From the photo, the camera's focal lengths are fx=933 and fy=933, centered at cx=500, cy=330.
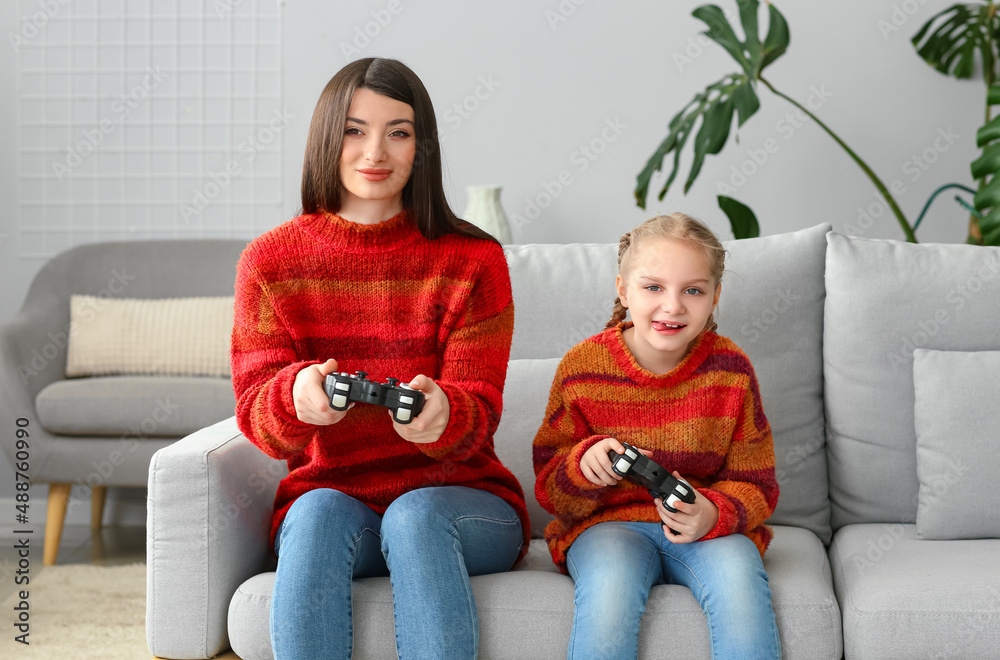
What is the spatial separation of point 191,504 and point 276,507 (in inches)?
5.9

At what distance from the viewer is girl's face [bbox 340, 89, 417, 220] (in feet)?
4.09

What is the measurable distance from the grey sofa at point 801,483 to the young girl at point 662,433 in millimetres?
66

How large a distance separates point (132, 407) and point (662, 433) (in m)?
1.64

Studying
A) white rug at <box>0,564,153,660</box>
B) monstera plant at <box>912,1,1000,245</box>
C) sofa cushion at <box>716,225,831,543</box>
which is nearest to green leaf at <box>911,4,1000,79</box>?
monstera plant at <box>912,1,1000,245</box>

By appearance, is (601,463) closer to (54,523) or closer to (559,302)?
(559,302)

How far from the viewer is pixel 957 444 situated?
1440 mm

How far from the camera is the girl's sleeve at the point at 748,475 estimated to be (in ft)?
4.05

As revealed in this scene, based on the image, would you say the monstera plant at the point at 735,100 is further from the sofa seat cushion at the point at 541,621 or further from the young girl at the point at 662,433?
the sofa seat cushion at the point at 541,621

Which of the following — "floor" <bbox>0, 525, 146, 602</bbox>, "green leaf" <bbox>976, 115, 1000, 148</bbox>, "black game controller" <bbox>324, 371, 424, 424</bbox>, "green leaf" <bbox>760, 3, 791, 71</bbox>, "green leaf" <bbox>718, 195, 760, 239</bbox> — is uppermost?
"green leaf" <bbox>760, 3, 791, 71</bbox>

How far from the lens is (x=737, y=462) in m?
1.30

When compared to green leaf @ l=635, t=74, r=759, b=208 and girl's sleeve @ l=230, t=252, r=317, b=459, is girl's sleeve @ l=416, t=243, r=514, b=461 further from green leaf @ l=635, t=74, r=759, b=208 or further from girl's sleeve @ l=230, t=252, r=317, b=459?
green leaf @ l=635, t=74, r=759, b=208

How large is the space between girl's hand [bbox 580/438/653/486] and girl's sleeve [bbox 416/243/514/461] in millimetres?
140

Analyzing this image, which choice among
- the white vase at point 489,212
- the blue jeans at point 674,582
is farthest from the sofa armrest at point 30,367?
the blue jeans at point 674,582

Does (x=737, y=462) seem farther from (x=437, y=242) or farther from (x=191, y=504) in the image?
(x=191, y=504)
